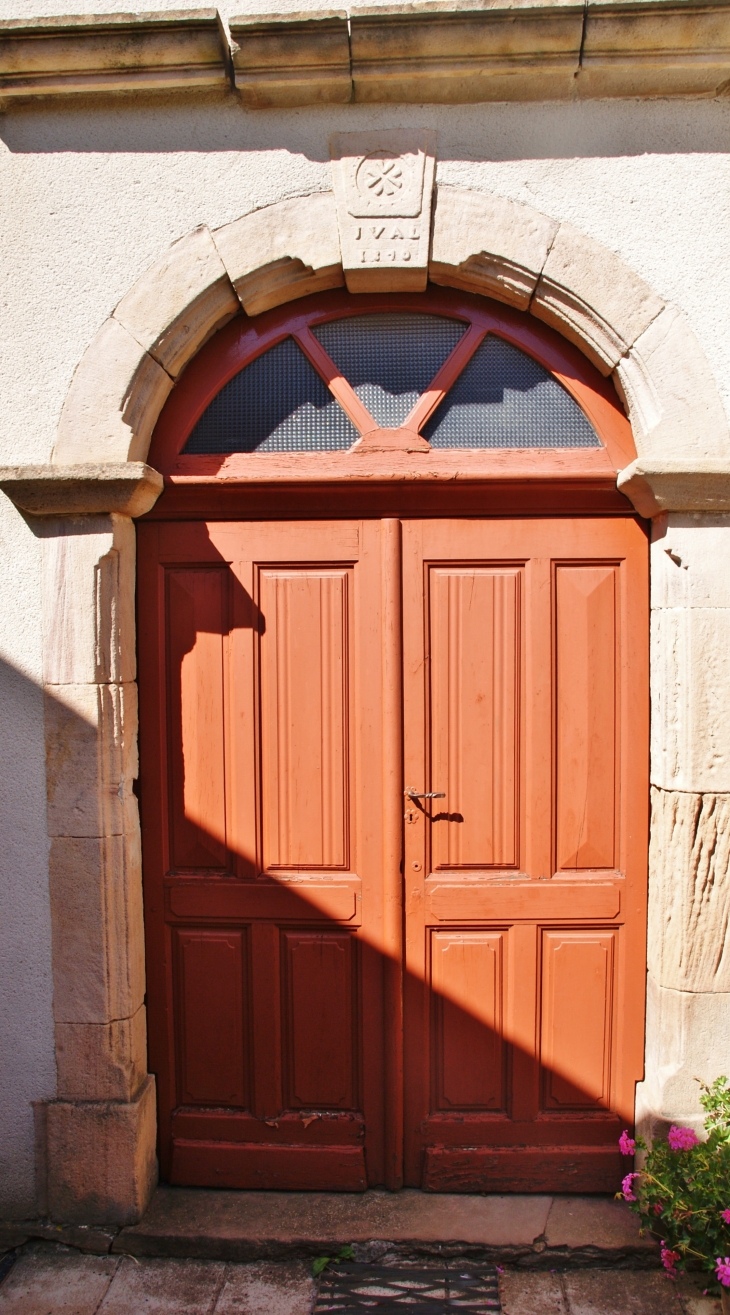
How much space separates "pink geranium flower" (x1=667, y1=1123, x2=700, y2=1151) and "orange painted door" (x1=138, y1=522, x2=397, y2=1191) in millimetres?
988

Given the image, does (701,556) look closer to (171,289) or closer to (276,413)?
(276,413)

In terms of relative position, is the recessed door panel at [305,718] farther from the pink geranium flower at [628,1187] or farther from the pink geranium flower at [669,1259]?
the pink geranium flower at [669,1259]

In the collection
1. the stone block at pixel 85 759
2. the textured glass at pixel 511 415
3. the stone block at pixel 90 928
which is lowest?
the stone block at pixel 90 928

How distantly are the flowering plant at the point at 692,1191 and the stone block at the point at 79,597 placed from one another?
2.39 metres

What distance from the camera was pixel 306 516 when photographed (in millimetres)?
2896

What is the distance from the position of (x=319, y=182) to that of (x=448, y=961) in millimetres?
2766

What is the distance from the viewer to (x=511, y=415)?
2.88 metres

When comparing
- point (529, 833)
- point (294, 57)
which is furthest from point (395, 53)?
point (529, 833)

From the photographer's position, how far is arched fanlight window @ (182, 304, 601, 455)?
288 cm

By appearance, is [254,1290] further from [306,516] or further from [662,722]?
[306,516]

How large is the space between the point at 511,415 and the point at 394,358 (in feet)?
1.53

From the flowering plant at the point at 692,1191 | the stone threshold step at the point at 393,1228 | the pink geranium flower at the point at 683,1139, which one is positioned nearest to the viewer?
the flowering plant at the point at 692,1191

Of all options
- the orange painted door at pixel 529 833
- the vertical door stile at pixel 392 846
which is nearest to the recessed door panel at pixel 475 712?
the orange painted door at pixel 529 833

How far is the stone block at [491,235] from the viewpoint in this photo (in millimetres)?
Result: 2691
